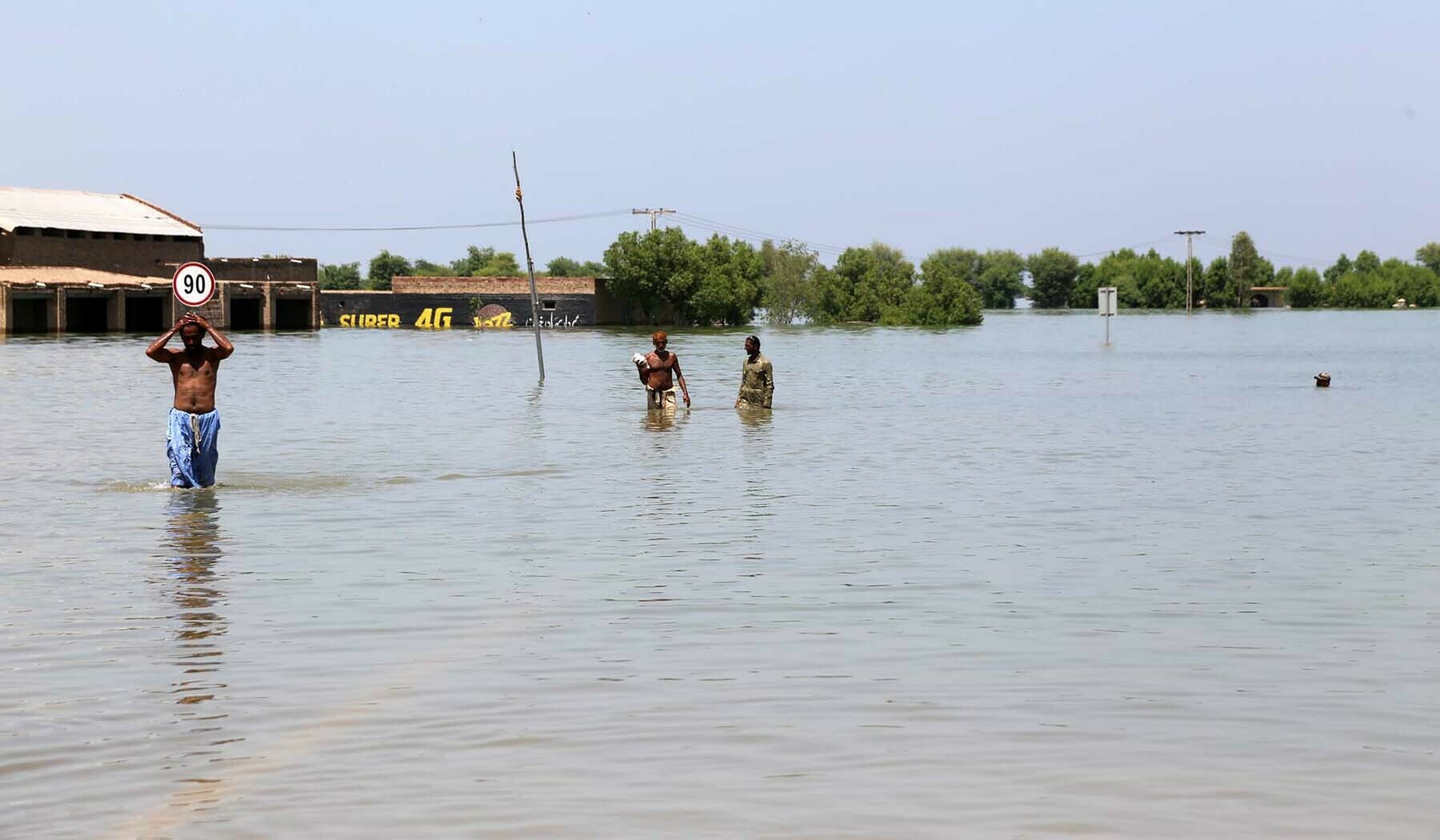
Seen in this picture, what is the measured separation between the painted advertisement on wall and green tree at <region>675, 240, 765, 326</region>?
27.2 ft

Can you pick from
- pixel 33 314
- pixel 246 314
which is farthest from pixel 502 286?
pixel 33 314

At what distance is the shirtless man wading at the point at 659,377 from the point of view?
27828 mm

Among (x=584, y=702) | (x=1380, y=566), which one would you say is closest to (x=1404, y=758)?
(x=584, y=702)

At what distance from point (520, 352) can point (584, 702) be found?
7054 cm

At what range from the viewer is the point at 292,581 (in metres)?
12.1

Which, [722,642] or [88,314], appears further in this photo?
[88,314]

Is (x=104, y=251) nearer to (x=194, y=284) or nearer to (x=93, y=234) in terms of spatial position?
(x=93, y=234)

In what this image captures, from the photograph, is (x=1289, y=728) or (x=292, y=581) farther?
(x=292, y=581)

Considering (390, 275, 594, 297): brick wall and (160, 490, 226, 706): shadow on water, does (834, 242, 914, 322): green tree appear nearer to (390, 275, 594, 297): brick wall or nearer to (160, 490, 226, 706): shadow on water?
(390, 275, 594, 297): brick wall

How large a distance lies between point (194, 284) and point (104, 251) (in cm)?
8345

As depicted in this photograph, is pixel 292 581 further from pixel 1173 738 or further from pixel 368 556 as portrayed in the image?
pixel 1173 738

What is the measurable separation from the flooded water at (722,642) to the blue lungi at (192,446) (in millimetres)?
312

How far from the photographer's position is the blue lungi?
1720 cm

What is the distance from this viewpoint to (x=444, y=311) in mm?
115812
